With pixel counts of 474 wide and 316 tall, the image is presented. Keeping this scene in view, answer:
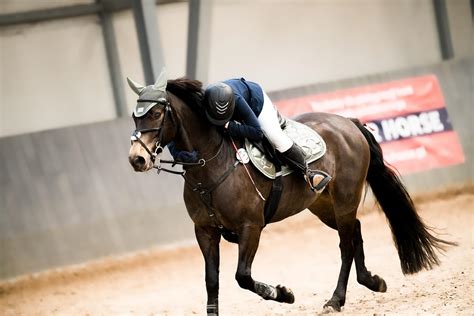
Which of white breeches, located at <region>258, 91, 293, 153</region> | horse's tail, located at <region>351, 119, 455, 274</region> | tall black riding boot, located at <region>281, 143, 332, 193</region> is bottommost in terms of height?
horse's tail, located at <region>351, 119, 455, 274</region>

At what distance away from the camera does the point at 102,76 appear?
14062 millimetres

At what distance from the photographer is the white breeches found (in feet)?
19.4

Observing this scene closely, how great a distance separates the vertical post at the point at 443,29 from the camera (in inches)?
605

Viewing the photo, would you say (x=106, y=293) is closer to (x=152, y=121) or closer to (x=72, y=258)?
(x=72, y=258)

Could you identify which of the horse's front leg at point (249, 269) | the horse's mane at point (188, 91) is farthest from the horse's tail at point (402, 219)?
the horse's mane at point (188, 91)

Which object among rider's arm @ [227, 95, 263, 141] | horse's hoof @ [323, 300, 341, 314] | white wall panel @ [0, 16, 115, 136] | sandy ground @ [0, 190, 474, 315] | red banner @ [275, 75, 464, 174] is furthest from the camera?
white wall panel @ [0, 16, 115, 136]

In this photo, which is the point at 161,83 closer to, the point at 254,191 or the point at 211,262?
the point at 254,191

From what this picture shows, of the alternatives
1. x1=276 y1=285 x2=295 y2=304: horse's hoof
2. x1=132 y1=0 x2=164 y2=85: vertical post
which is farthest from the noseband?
x1=132 y1=0 x2=164 y2=85: vertical post

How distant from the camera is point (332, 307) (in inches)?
250

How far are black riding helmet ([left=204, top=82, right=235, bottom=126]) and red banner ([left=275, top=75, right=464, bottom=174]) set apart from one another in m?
6.72

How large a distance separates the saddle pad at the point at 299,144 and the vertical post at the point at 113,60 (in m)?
7.94

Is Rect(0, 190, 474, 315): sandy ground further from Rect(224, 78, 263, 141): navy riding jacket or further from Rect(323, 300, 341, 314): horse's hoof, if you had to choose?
Rect(224, 78, 263, 141): navy riding jacket

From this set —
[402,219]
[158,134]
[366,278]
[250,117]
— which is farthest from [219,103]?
[402,219]

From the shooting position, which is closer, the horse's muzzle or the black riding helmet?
the horse's muzzle
